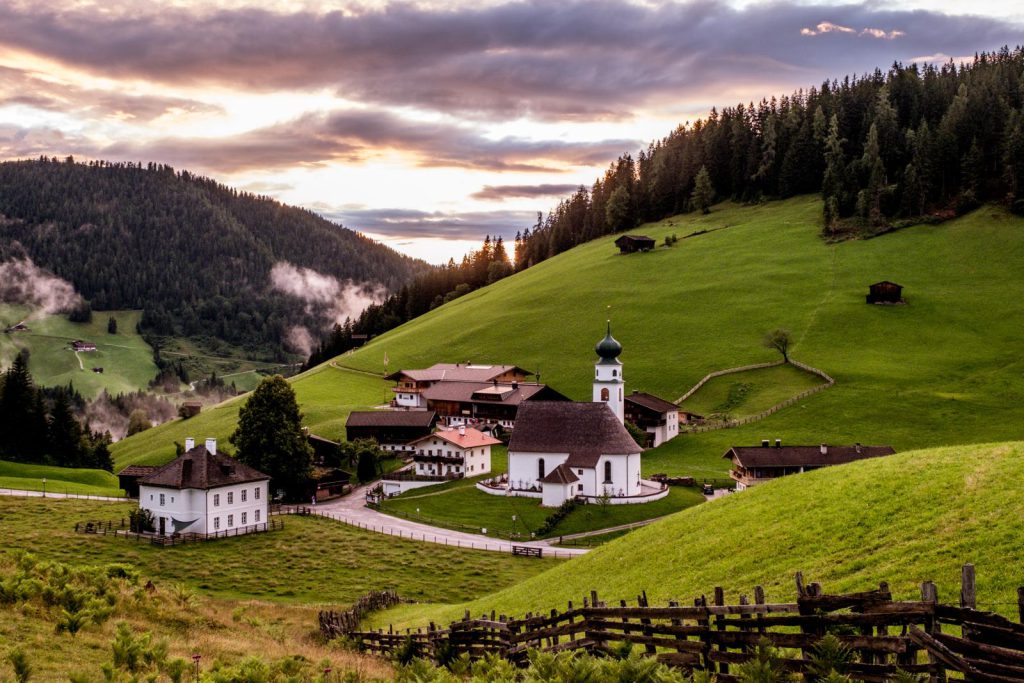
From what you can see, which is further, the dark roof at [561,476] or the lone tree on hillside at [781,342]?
the lone tree on hillside at [781,342]

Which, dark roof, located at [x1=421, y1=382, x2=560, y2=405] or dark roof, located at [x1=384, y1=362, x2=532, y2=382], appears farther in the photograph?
dark roof, located at [x1=384, y1=362, x2=532, y2=382]

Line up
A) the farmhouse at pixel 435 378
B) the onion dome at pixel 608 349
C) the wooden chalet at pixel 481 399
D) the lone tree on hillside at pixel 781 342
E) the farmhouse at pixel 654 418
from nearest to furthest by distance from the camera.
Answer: the onion dome at pixel 608 349
the farmhouse at pixel 654 418
the lone tree on hillside at pixel 781 342
the wooden chalet at pixel 481 399
the farmhouse at pixel 435 378

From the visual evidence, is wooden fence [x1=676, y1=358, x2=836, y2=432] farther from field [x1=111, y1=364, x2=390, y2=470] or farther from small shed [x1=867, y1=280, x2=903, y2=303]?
field [x1=111, y1=364, x2=390, y2=470]

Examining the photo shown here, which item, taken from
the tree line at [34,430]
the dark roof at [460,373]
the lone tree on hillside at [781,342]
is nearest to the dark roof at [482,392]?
the dark roof at [460,373]

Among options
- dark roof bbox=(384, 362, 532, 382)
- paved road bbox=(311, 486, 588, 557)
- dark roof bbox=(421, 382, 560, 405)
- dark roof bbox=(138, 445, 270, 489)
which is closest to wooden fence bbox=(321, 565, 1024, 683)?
paved road bbox=(311, 486, 588, 557)

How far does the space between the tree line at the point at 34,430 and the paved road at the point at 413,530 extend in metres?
42.6

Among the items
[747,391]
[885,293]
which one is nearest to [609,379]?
[747,391]

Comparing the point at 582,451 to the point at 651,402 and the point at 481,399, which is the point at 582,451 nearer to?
the point at 651,402

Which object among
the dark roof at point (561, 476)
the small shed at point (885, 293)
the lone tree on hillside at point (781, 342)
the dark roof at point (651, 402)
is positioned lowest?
the dark roof at point (561, 476)

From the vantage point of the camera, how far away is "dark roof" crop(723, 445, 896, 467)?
237ft

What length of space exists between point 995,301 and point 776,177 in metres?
73.1

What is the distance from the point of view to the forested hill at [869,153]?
138875mm

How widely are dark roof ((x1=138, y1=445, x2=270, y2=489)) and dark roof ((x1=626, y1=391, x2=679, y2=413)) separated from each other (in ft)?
139

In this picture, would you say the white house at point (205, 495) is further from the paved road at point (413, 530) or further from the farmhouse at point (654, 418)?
the farmhouse at point (654, 418)
